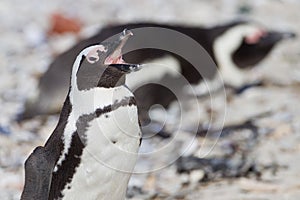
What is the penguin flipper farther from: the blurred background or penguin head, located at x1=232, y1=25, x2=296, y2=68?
penguin head, located at x1=232, y1=25, x2=296, y2=68

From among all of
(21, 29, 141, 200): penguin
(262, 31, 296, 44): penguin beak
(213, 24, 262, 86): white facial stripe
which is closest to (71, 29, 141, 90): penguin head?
(21, 29, 141, 200): penguin

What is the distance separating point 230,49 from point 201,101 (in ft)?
1.69

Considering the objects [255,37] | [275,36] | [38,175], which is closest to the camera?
[38,175]

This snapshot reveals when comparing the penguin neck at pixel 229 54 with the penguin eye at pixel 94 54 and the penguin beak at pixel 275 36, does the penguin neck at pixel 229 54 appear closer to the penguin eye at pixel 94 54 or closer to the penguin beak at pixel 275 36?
Answer: the penguin beak at pixel 275 36

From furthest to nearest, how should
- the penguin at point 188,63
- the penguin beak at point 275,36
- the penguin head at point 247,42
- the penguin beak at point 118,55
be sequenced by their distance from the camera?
the penguin beak at point 275,36
the penguin head at point 247,42
the penguin at point 188,63
the penguin beak at point 118,55

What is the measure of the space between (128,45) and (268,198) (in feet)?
4.98

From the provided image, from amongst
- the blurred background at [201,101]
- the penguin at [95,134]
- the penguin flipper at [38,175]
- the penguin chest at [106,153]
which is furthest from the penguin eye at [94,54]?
the blurred background at [201,101]

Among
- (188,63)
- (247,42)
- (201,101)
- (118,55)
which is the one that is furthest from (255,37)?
(118,55)

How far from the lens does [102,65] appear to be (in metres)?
3.10

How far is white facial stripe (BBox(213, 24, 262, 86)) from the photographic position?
6414 mm

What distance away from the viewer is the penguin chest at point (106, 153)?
312 centimetres

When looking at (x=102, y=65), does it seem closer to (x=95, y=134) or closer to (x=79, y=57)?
(x=79, y=57)

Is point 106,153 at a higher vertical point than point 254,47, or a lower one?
lower

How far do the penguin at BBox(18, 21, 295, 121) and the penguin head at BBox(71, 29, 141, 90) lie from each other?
2.40 metres
